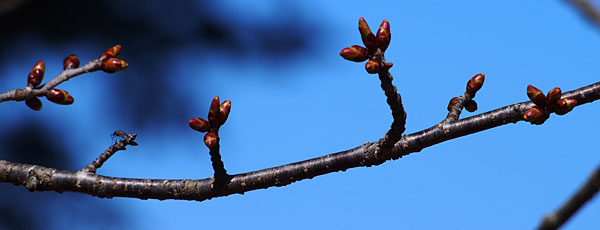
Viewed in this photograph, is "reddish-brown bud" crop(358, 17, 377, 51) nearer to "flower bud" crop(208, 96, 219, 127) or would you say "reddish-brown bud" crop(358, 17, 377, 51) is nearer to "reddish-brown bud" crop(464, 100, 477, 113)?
"flower bud" crop(208, 96, 219, 127)

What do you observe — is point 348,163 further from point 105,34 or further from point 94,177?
point 105,34

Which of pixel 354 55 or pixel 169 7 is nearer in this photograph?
pixel 354 55

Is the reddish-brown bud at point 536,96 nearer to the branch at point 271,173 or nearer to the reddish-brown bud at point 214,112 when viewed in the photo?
the branch at point 271,173

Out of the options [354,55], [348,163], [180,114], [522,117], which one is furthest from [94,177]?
[180,114]

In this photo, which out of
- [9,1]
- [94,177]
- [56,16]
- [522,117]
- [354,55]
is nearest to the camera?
[9,1]

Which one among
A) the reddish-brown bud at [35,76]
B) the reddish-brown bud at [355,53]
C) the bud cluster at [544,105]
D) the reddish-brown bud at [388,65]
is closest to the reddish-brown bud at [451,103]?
the bud cluster at [544,105]

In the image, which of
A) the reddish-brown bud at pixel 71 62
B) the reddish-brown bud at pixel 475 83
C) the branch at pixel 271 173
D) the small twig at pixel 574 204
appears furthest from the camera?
the reddish-brown bud at pixel 475 83

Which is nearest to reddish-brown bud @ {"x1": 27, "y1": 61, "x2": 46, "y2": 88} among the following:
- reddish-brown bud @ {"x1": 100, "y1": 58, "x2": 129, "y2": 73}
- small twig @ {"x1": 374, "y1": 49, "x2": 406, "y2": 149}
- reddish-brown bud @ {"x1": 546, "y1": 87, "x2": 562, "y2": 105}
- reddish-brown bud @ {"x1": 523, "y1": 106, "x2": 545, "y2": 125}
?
reddish-brown bud @ {"x1": 100, "y1": 58, "x2": 129, "y2": 73}
